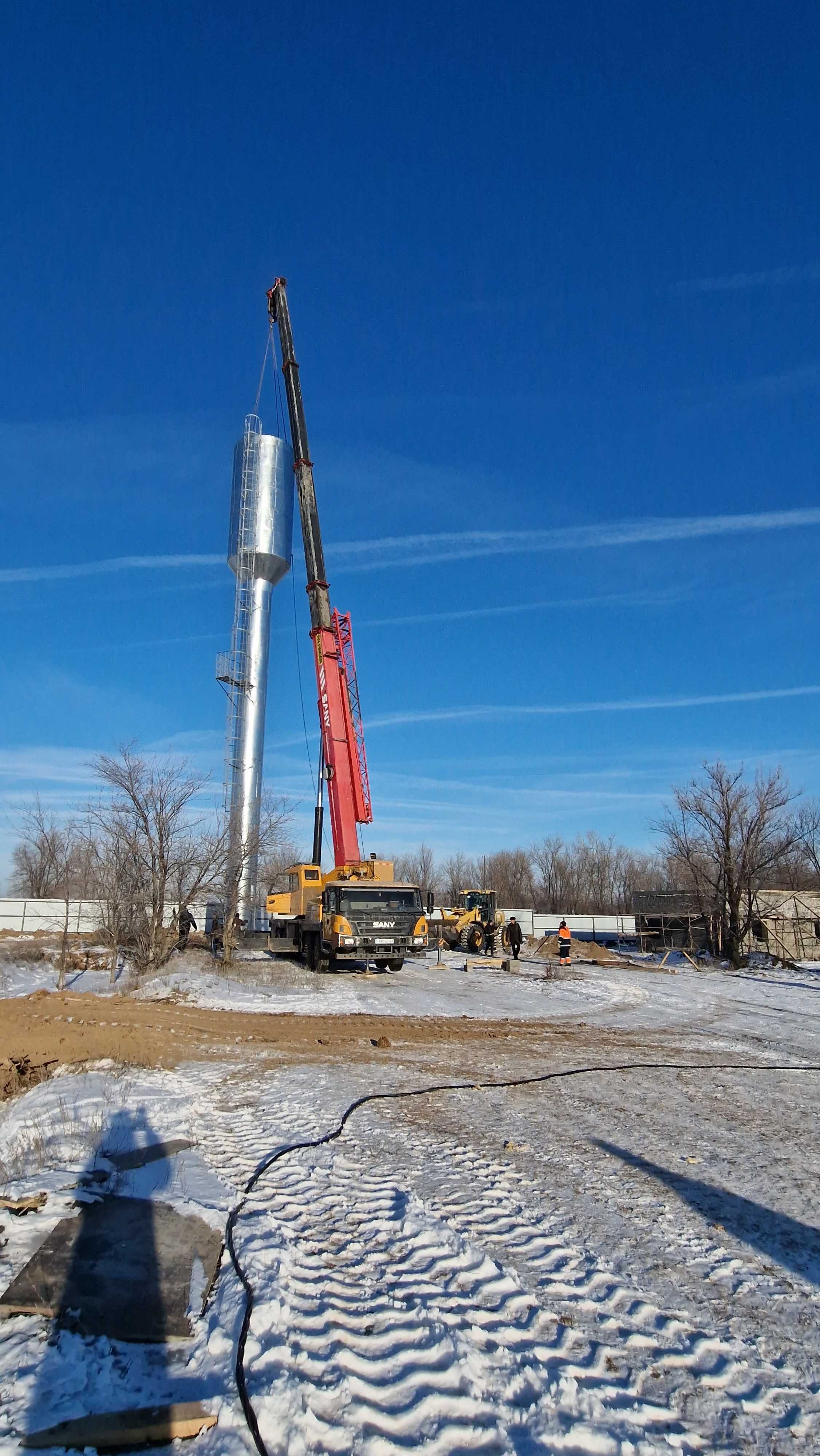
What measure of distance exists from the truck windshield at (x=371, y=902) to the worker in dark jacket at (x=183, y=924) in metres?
4.97

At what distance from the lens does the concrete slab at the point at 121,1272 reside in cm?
442

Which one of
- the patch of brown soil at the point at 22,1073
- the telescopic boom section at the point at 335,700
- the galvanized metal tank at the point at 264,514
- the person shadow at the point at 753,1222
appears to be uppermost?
the galvanized metal tank at the point at 264,514

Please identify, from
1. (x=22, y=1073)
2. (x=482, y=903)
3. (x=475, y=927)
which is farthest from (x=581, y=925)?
(x=22, y=1073)

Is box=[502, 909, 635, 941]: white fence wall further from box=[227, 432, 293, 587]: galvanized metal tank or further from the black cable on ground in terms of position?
the black cable on ground

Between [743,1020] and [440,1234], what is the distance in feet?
45.9

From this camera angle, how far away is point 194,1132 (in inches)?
316

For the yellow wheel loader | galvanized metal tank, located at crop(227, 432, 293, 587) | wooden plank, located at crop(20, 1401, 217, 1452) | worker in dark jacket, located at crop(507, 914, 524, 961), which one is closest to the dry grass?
wooden plank, located at crop(20, 1401, 217, 1452)

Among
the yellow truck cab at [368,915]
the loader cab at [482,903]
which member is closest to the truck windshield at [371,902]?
the yellow truck cab at [368,915]

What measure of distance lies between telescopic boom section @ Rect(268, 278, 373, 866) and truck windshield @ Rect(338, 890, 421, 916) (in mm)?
1387

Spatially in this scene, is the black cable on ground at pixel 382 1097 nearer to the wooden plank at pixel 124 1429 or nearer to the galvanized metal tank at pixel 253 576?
the wooden plank at pixel 124 1429

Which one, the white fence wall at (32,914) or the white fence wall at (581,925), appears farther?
the white fence wall at (581,925)

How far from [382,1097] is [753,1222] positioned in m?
4.56

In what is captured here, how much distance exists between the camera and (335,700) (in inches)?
912

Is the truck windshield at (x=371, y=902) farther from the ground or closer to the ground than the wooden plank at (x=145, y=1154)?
farther from the ground
